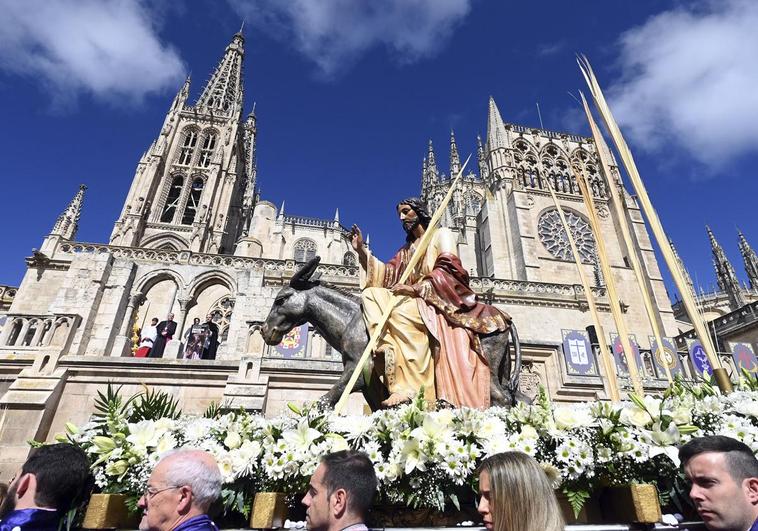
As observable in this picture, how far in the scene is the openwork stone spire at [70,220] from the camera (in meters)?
29.0

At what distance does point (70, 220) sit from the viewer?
30203 mm

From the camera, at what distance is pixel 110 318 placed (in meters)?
15.9

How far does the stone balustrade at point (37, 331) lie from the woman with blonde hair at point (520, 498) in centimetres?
1161

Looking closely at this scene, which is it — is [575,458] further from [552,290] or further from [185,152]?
[185,152]

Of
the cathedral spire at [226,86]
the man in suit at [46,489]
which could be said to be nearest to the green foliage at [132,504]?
the man in suit at [46,489]

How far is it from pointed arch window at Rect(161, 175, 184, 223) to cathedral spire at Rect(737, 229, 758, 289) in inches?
2646

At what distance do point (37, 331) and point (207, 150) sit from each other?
39696 millimetres

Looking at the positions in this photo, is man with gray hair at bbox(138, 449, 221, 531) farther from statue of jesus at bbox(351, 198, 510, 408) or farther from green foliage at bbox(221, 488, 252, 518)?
statue of jesus at bbox(351, 198, 510, 408)

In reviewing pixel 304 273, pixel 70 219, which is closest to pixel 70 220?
pixel 70 219

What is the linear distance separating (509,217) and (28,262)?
109ft

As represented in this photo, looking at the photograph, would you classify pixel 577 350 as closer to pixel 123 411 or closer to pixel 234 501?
pixel 234 501

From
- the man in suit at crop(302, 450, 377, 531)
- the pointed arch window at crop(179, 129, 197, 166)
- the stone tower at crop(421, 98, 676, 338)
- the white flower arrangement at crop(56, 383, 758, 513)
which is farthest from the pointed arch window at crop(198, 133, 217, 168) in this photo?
the man in suit at crop(302, 450, 377, 531)

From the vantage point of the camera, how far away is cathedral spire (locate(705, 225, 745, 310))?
45281 mm

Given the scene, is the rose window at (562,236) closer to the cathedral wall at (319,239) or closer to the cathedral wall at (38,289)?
the cathedral wall at (319,239)
